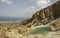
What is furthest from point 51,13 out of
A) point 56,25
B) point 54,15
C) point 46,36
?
point 46,36

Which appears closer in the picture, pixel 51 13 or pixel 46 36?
pixel 46 36

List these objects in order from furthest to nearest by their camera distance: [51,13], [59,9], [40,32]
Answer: [51,13], [59,9], [40,32]

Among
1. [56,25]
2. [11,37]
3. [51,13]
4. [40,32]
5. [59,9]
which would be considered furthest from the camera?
[51,13]

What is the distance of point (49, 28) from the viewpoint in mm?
30125

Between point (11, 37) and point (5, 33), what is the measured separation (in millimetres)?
1125

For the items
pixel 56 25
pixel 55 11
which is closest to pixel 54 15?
pixel 55 11

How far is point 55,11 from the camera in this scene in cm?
5166

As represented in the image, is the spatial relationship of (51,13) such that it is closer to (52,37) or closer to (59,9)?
(59,9)

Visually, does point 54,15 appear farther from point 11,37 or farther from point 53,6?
point 11,37

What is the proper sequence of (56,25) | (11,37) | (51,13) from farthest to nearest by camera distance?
(51,13) → (56,25) → (11,37)

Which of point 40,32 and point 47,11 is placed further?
point 47,11

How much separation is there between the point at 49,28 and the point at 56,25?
1.47m

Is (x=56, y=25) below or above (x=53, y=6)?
below

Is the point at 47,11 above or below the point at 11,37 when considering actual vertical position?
above
